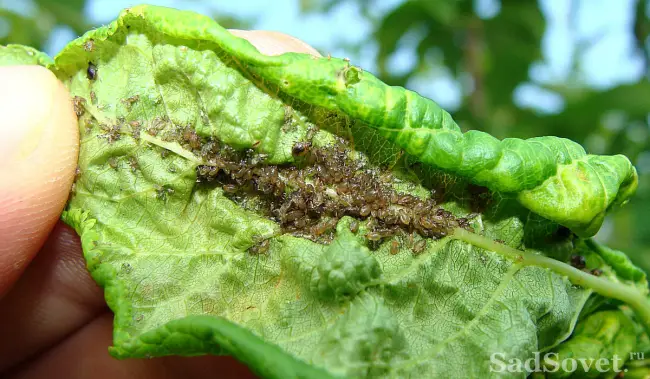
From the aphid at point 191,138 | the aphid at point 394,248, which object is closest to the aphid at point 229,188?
the aphid at point 191,138

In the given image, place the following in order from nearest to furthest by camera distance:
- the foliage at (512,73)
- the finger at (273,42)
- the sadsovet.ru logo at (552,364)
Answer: the sadsovet.ru logo at (552,364) < the finger at (273,42) < the foliage at (512,73)

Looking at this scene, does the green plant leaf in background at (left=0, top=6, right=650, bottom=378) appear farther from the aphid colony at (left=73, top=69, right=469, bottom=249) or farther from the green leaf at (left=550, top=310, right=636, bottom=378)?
the green leaf at (left=550, top=310, right=636, bottom=378)

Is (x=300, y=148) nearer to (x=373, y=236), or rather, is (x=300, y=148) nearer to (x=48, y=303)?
(x=373, y=236)

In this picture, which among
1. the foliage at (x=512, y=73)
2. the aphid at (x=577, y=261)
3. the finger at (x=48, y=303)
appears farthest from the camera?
the foliage at (x=512, y=73)

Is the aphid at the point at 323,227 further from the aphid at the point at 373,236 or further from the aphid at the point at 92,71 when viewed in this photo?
the aphid at the point at 92,71

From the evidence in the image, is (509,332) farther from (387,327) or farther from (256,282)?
(256,282)

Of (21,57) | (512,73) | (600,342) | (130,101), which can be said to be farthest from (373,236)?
(512,73)
